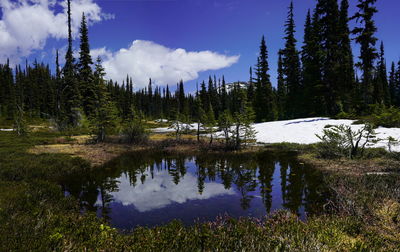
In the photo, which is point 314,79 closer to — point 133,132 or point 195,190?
point 133,132

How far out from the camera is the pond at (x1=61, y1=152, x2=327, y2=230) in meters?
7.32

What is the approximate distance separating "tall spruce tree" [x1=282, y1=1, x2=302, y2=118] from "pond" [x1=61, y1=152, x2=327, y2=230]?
2499cm

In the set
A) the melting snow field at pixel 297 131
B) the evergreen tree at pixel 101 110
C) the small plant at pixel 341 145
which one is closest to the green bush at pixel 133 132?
the evergreen tree at pixel 101 110

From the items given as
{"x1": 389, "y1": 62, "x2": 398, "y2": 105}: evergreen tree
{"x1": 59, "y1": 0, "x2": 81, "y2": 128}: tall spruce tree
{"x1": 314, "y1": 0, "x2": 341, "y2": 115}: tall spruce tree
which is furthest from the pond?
{"x1": 389, "y1": 62, "x2": 398, "y2": 105}: evergreen tree

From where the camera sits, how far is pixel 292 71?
38906 millimetres

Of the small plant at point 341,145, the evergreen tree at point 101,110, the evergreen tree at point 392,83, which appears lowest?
the small plant at point 341,145

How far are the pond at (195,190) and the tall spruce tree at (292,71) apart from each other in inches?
984

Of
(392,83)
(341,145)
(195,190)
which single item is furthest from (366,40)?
(392,83)

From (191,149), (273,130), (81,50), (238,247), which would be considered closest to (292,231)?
(238,247)

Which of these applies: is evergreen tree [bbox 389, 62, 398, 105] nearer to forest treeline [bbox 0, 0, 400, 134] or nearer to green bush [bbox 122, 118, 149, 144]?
forest treeline [bbox 0, 0, 400, 134]

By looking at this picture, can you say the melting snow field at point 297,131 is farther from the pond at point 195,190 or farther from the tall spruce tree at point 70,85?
the tall spruce tree at point 70,85

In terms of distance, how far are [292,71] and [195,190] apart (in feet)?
117

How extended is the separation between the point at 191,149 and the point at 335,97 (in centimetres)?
2161

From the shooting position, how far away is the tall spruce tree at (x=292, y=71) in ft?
123
